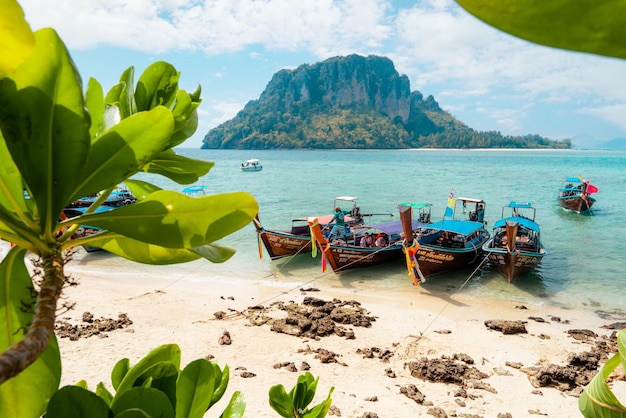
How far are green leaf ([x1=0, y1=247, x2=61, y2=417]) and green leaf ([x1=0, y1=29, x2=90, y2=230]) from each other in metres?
0.16

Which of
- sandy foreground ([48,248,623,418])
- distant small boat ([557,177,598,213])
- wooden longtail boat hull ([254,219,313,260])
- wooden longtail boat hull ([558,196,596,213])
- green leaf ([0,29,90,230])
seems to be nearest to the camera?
green leaf ([0,29,90,230])

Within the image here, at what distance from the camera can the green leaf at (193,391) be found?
0.80m

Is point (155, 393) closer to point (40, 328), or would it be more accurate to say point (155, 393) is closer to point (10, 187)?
point (40, 328)

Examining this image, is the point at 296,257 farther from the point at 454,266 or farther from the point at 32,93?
the point at 32,93

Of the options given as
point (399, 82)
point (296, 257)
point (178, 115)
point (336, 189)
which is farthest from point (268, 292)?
point (399, 82)

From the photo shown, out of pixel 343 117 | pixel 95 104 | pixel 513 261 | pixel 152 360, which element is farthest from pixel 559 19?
pixel 343 117

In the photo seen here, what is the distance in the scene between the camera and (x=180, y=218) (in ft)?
2.17

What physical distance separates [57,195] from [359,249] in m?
12.9

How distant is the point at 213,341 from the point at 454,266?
835 cm

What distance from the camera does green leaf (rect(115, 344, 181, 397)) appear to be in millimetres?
806

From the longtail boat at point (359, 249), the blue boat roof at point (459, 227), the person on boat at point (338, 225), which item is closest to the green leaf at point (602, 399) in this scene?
the longtail boat at point (359, 249)

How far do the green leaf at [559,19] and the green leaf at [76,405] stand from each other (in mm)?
714

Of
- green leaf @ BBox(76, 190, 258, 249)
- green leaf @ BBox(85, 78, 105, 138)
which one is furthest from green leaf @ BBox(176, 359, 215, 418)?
green leaf @ BBox(85, 78, 105, 138)

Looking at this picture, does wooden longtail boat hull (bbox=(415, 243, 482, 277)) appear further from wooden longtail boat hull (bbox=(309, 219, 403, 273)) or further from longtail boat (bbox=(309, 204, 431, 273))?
wooden longtail boat hull (bbox=(309, 219, 403, 273))
